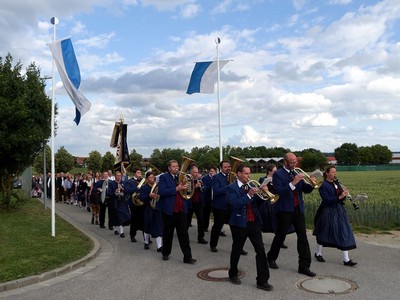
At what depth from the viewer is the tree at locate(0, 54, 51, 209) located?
56.8 ft

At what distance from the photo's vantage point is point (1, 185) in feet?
65.0

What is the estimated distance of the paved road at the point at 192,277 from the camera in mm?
6562

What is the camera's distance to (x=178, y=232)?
28.9 ft

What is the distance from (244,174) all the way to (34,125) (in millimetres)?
13744

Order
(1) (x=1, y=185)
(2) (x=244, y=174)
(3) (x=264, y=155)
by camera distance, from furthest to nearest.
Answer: (3) (x=264, y=155), (1) (x=1, y=185), (2) (x=244, y=174)

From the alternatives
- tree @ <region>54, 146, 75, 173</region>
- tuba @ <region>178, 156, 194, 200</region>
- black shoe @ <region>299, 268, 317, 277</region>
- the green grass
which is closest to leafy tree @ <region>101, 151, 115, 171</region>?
tree @ <region>54, 146, 75, 173</region>

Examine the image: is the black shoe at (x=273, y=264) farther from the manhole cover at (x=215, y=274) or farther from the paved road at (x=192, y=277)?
the manhole cover at (x=215, y=274)

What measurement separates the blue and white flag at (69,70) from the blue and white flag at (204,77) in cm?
540

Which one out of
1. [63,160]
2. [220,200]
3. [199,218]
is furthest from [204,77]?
[63,160]

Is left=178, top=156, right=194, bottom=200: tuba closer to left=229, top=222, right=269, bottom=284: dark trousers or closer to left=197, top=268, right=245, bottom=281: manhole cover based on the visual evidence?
left=197, top=268, right=245, bottom=281: manhole cover

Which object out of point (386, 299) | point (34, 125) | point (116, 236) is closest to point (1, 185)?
point (34, 125)

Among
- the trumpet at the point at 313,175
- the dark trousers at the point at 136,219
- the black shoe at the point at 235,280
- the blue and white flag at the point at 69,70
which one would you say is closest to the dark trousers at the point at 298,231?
the trumpet at the point at 313,175

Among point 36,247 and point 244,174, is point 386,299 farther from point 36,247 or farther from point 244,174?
point 36,247

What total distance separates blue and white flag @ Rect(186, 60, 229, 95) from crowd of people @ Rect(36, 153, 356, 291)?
4763mm
